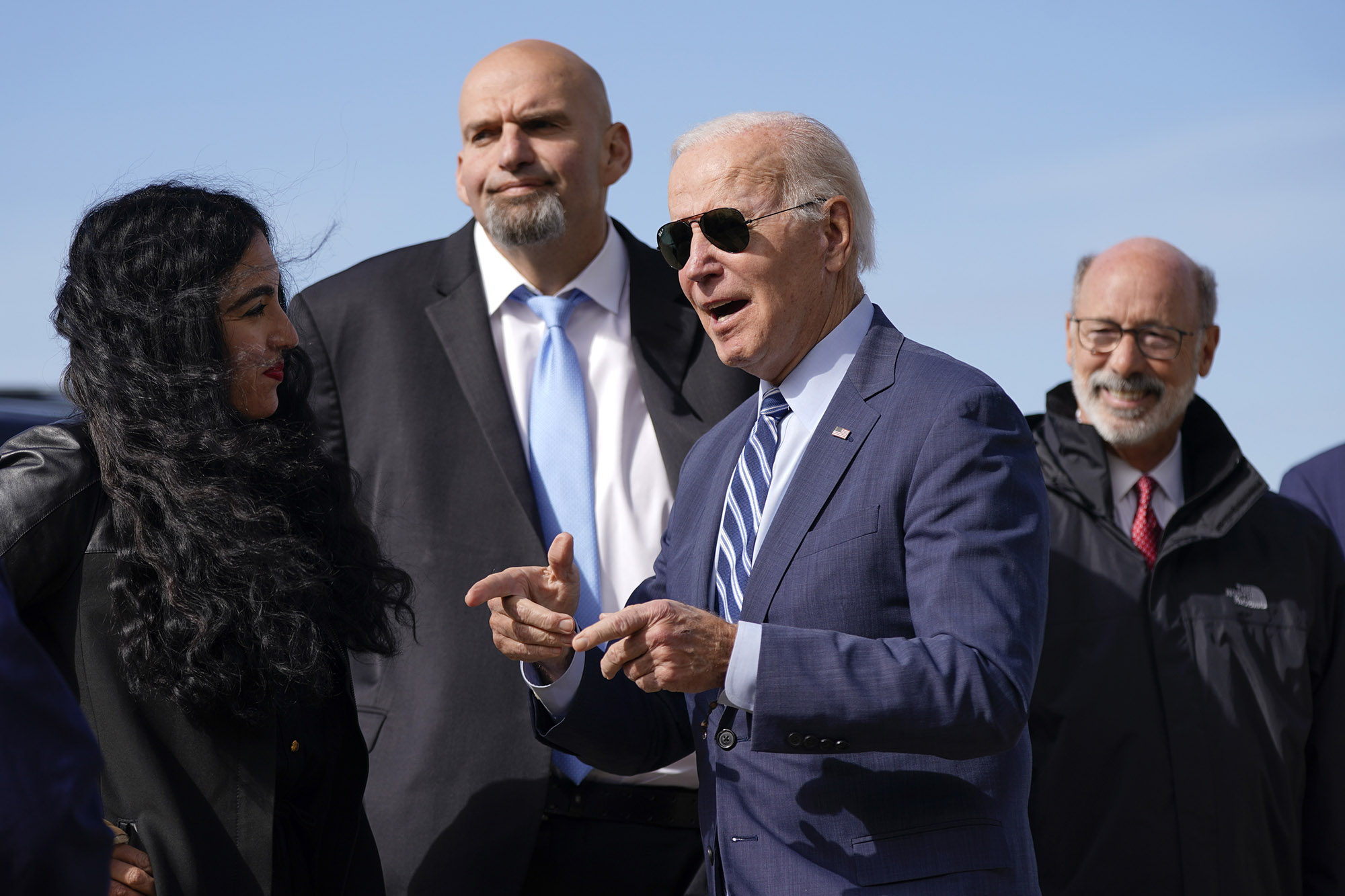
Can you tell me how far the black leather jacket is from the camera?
8.00ft

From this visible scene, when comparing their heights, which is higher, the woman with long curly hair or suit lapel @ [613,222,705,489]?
suit lapel @ [613,222,705,489]

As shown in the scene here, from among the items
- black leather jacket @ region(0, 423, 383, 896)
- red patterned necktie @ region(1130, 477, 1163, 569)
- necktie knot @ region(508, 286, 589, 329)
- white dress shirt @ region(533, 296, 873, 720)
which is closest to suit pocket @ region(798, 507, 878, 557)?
white dress shirt @ region(533, 296, 873, 720)

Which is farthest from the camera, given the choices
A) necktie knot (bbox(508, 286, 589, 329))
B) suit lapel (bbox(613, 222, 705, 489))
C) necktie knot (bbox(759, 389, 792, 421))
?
necktie knot (bbox(508, 286, 589, 329))

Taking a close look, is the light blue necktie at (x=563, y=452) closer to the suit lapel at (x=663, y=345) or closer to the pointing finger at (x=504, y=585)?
the suit lapel at (x=663, y=345)

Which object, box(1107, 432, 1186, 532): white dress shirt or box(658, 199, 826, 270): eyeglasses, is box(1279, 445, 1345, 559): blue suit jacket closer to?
box(1107, 432, 1186, 532): white dress shirt

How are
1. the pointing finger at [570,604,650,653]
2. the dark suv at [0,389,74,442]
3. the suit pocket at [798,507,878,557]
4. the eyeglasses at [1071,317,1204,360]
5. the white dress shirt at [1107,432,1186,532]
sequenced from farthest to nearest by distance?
the dark suv at [0,389,74,442]
the eyeglasses at [1071,317,1204,360]
the white dress shirt at [1107,432,1186,532]
the suit pocket at [798,507,878,557]
the pointing finger at [570,604,650,653]

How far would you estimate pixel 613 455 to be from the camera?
145 inches

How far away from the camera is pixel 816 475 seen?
7.97ft

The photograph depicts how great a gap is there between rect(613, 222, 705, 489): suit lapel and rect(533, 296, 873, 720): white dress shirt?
98 centimetres

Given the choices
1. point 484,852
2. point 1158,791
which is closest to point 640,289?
point 484,852

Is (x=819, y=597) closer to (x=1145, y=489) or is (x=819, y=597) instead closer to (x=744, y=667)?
(x=744, y=667)

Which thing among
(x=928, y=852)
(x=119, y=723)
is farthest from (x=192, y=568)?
(x=928, y=852)

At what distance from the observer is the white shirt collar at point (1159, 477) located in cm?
419

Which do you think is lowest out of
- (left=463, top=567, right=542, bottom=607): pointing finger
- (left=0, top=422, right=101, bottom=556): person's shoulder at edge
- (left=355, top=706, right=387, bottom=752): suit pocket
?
(left=355, top=706, right=387, bottom=752): suit pocket
